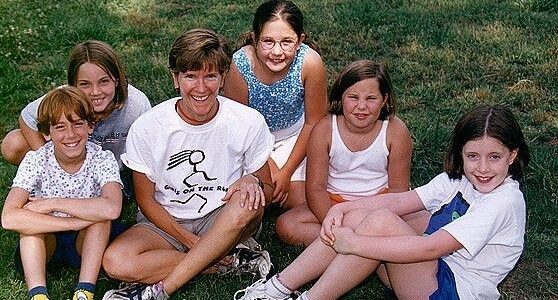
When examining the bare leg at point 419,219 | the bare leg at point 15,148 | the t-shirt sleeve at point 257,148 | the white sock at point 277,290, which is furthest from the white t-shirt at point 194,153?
the bare leg at point 15,148

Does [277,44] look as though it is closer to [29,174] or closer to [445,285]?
[29,174]

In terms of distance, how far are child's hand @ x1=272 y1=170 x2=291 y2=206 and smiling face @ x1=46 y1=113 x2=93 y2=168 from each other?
3.44ft

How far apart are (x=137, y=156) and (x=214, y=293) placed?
2.30 ft

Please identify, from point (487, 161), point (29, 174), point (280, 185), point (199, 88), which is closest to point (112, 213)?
point (29, 174)

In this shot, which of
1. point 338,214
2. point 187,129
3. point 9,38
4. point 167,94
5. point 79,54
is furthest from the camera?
point 9,38

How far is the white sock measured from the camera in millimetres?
3418

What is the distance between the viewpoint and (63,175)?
11.7 feet

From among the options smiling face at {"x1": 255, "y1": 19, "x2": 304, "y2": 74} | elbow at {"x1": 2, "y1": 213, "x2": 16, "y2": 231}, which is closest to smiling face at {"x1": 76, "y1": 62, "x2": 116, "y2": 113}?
elbow at {"x1": 2, "y1": 213, "x2": 16, "y2": 231}

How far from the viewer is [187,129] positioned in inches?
140

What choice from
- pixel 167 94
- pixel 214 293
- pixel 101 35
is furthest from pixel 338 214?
pixel 101 35

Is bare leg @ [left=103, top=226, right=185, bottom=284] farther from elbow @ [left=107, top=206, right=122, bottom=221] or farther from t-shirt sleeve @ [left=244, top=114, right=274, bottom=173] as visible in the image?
t-shirt sleeve @ [left=244, top=114, right=274, bottom=173]

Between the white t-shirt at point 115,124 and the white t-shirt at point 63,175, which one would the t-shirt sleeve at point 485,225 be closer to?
the white t-shirt at point 63,175

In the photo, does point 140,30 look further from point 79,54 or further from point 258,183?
point 258,183

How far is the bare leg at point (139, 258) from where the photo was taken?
3.50m
